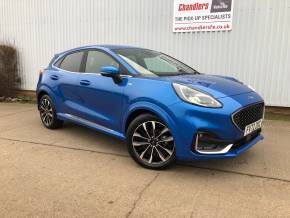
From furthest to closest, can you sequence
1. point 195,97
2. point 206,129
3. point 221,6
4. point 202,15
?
point 202,15 < point 221,6 < point 195,97 < point 206,129

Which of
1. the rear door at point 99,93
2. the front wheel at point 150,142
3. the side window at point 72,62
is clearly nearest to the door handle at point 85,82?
the rear door at point 99,93

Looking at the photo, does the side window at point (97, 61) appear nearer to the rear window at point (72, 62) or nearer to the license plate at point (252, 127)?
the rear window at point (72, 62)

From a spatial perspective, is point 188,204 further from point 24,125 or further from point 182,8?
point 182,8

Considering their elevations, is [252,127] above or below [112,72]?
below

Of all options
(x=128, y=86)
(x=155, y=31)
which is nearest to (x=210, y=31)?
(x=155, y=31)

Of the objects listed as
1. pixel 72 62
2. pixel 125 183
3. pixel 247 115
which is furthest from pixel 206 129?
pixel 72 62

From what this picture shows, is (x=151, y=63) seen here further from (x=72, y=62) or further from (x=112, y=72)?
(x=72, y=62)

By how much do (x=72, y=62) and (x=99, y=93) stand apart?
51.7 inches

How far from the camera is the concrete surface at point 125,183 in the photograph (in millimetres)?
3271

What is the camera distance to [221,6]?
7.61m

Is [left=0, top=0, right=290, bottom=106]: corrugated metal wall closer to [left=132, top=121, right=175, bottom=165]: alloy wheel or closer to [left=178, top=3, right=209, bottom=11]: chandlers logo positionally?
[left=178, top=3, right=209, bottom=11]: chandlers logo

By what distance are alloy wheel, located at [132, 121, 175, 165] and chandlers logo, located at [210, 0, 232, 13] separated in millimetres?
4615

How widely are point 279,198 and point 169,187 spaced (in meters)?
1.20

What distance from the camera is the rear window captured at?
5.59 m
